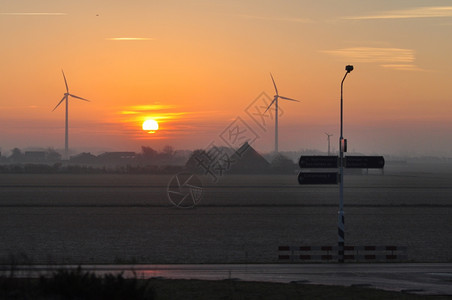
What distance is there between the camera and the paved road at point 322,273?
83.5 feet

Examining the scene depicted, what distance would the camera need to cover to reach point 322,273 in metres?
28.8

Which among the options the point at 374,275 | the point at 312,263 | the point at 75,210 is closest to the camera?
the point at 374,275

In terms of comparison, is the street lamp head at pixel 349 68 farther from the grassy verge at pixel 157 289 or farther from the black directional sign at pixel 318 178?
the grassy verge at pixel 157 289

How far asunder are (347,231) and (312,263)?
64.5 ft

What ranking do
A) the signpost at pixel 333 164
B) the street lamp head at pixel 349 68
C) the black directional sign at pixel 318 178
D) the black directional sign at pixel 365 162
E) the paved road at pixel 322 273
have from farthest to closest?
the black directional sign at pixel 365 162
the black directional sign at pixel 318 178
the signpost at pixel 333 164
the street lamp head at pixel 349 68
the paved road at pixel 322 273

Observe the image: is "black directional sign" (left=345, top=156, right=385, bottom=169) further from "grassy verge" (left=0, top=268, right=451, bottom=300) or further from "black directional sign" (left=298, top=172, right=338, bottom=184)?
"grassy verge" (left=0, top=268, right=451, bottom=300)

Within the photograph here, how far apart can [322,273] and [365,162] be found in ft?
29.5

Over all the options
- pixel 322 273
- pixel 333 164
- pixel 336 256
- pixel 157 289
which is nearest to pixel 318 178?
pixel 333 164

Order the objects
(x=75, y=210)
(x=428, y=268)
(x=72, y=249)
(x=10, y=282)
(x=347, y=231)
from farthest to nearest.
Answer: (x=75, y=210), (x=347, y=231), (x=72, y=249), (x=428, y=268), (x=10, y=282)

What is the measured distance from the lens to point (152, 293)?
19.4 metres

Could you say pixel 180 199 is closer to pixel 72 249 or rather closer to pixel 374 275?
pixel 72 249

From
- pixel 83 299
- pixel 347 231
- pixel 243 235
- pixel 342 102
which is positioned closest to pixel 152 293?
pixel 83 299

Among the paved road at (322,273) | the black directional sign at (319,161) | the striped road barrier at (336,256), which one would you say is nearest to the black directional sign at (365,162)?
the black directional sign at (319,161)

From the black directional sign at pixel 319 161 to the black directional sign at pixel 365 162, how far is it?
70 centimetres
